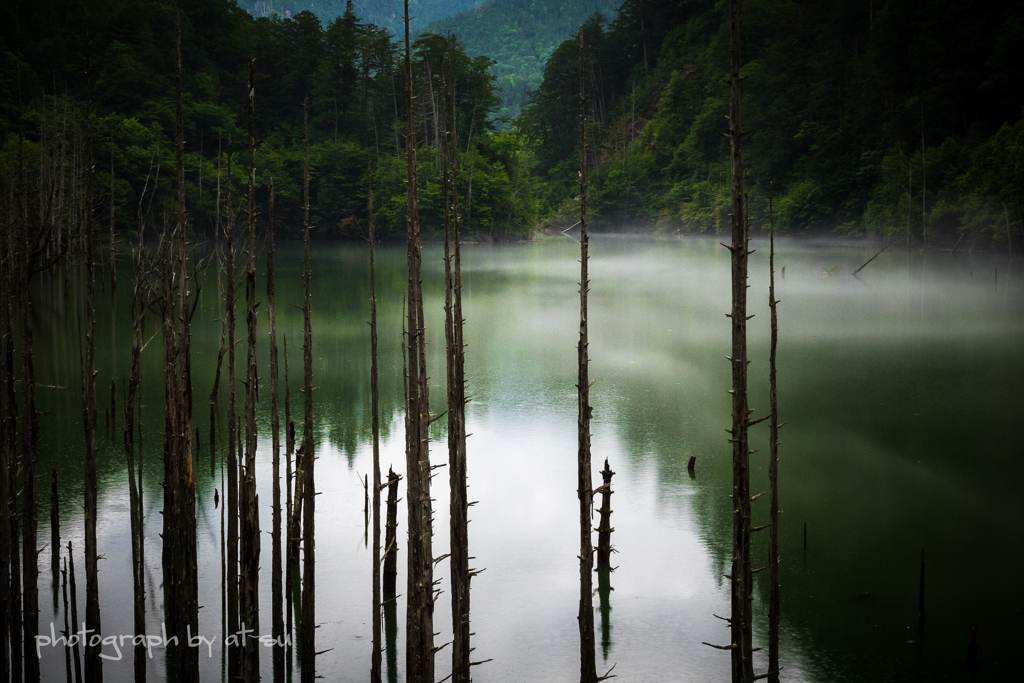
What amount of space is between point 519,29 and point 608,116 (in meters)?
68.1

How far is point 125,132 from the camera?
48.2m

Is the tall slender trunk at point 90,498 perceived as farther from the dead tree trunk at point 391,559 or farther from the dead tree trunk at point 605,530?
the dead tree trunk at point 605,530

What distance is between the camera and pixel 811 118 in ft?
209

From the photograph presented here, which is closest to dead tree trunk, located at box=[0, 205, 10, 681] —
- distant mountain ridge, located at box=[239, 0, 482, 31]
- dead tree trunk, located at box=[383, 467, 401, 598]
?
dead tree trunk, located at box=[383, 467, 401, 598]

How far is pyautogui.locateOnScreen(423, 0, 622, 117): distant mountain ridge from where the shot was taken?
14400cm

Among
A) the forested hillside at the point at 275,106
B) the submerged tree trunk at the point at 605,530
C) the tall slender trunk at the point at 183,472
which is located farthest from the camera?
the forested hillside at the point at 275,106

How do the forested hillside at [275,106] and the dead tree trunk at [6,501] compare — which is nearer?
the dead tree trunk at [6,501]

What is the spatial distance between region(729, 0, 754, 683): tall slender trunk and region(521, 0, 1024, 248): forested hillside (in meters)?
39.5

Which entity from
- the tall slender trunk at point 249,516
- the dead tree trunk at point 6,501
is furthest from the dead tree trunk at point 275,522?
the dead tree trunk at point 6,501

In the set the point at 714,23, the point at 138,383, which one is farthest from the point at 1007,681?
the point at 714,23

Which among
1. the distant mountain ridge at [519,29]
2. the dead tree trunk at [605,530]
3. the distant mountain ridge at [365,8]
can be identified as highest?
the distant mountain ridge at [365,8]

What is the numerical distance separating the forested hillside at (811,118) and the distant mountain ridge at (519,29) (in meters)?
42.5

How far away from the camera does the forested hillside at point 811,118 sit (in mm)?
45625

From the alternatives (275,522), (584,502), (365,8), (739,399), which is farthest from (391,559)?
(365,8)
